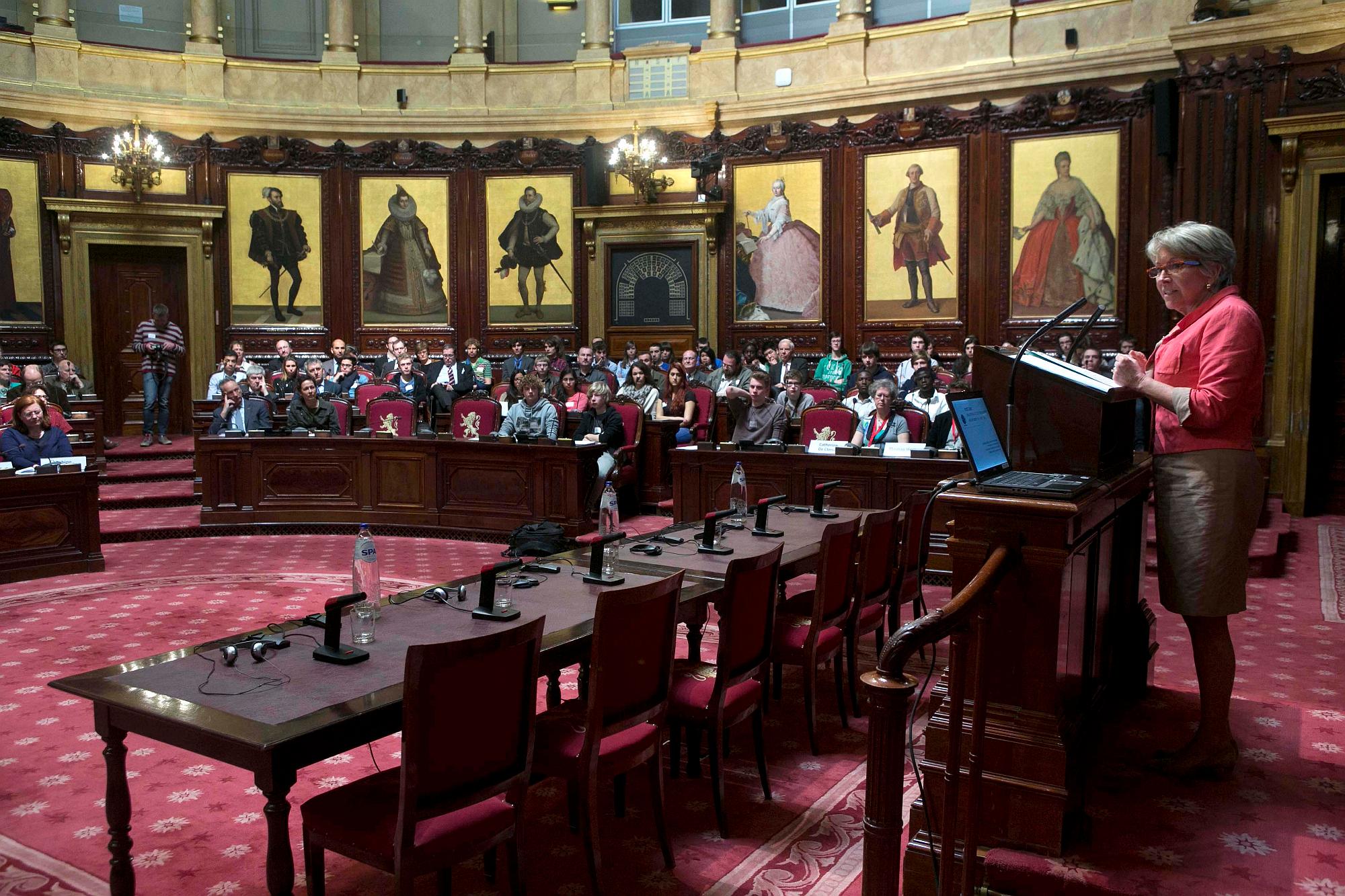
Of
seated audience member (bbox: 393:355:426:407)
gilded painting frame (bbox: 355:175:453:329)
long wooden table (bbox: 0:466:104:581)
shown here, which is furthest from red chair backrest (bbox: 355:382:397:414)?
long wooden table (bbox: 0:466:104:581)

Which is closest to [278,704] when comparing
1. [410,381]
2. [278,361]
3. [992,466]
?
[992,466]

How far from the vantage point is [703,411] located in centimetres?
1070

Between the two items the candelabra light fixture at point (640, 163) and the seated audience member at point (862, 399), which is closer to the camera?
the seated audience member at point (862, 399)

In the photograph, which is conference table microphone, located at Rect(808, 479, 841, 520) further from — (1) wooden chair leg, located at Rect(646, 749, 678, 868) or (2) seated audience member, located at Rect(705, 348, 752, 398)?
(2) seated audience member, located at Rect(705, 348, 752, 398)

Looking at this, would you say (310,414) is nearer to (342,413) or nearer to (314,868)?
(342,413)

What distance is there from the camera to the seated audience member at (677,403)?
390 inches

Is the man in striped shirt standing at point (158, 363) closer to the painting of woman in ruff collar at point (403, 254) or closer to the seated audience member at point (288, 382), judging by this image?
the seated audience member at point (288, 382)

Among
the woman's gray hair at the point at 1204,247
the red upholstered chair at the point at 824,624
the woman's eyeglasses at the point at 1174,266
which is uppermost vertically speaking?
the woman's gray hair at the point at 1204,247

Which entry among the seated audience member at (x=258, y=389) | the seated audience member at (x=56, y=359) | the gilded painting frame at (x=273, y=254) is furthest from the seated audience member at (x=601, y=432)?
the seated audience member at (x=56, y=359)

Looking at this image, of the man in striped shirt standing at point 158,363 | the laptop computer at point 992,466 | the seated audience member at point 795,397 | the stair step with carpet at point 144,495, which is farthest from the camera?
the man in striped shirt standing at point 158,363

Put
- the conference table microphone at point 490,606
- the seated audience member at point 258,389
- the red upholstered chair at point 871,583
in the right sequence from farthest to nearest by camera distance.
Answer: the seated audience member at point 258,389
the red upholstered chair at point 871,583
the conference table microphone at point 490,606

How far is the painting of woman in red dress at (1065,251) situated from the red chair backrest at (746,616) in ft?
28.9

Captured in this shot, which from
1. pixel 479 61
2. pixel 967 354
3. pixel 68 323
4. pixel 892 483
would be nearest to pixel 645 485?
pixel 892 483

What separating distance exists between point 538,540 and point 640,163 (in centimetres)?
733
